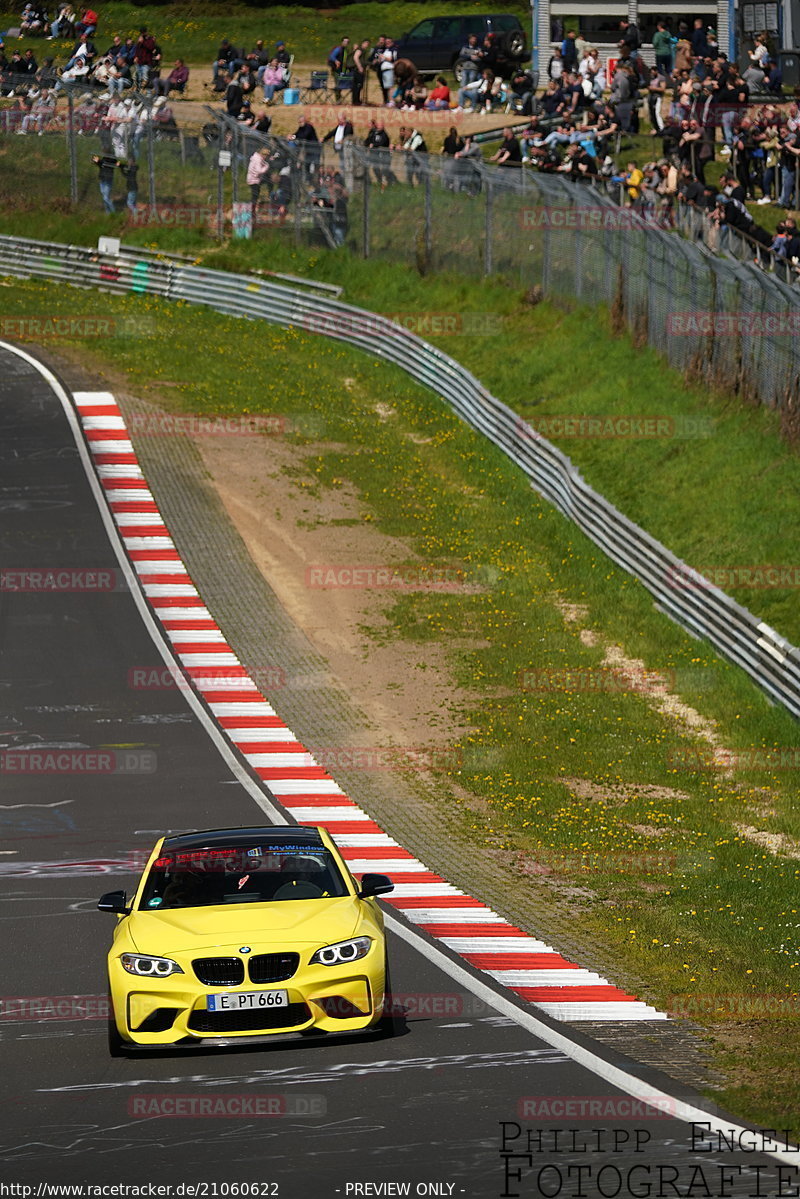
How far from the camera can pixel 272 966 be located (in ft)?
36.6

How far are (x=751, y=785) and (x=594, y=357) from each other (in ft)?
51.2

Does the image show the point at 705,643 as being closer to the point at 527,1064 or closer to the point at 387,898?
the point at 387,898

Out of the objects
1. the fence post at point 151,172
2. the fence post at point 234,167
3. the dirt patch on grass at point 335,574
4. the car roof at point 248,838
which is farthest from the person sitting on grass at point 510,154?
the car roof at point 248,838

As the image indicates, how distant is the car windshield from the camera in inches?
474

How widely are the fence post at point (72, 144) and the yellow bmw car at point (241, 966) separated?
40.5 metres

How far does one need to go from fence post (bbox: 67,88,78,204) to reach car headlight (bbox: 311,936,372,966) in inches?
1633

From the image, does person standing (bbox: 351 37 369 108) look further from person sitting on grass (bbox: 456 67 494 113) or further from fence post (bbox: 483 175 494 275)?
fence post (bbox: 483 175 494 275)

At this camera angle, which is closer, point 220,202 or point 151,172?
point 220,202

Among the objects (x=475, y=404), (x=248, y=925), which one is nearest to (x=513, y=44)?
(x=475, y=404)

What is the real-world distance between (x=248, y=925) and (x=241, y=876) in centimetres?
82

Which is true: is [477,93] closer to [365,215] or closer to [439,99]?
[439,99]

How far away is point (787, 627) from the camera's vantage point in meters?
24.4

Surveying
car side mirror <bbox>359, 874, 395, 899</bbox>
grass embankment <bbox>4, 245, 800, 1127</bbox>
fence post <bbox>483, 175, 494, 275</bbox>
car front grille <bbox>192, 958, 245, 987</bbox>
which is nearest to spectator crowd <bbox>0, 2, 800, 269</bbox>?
fence post <bbox>483, 175, 494, 275</bbox>

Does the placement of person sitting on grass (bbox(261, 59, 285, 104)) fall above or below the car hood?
above
